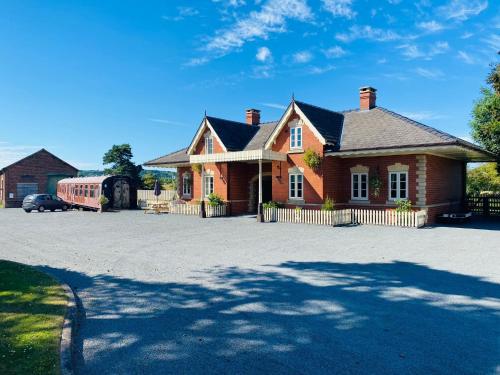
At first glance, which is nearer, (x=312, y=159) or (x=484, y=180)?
(x=312, y=159)

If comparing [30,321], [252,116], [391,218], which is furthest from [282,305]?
[252,116]

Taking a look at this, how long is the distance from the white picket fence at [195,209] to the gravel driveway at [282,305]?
11451 millimetres

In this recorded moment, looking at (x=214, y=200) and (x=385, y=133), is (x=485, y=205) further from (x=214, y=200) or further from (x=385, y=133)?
(x=214, y=200)

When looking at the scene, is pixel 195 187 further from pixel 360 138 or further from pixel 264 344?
pixel 264 344

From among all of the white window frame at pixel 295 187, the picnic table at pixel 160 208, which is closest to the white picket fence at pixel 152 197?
the picnic table at pixel 160 208

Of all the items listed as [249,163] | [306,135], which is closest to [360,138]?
[306,135]

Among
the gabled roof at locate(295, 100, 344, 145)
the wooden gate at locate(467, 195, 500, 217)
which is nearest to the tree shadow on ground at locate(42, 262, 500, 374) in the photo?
the gabled roof at locate(295, 100, 344, 145)

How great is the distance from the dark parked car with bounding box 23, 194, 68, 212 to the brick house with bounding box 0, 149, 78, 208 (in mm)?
12865

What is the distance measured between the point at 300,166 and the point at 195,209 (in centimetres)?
865

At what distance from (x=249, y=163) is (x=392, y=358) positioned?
76.5 feet

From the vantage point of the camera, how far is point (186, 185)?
103 feet

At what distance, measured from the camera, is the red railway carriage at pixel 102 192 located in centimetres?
3170

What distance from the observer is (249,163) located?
91.2 ft

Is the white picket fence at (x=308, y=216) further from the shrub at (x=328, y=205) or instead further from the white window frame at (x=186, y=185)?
the white window frame at (x=186, y=185)
